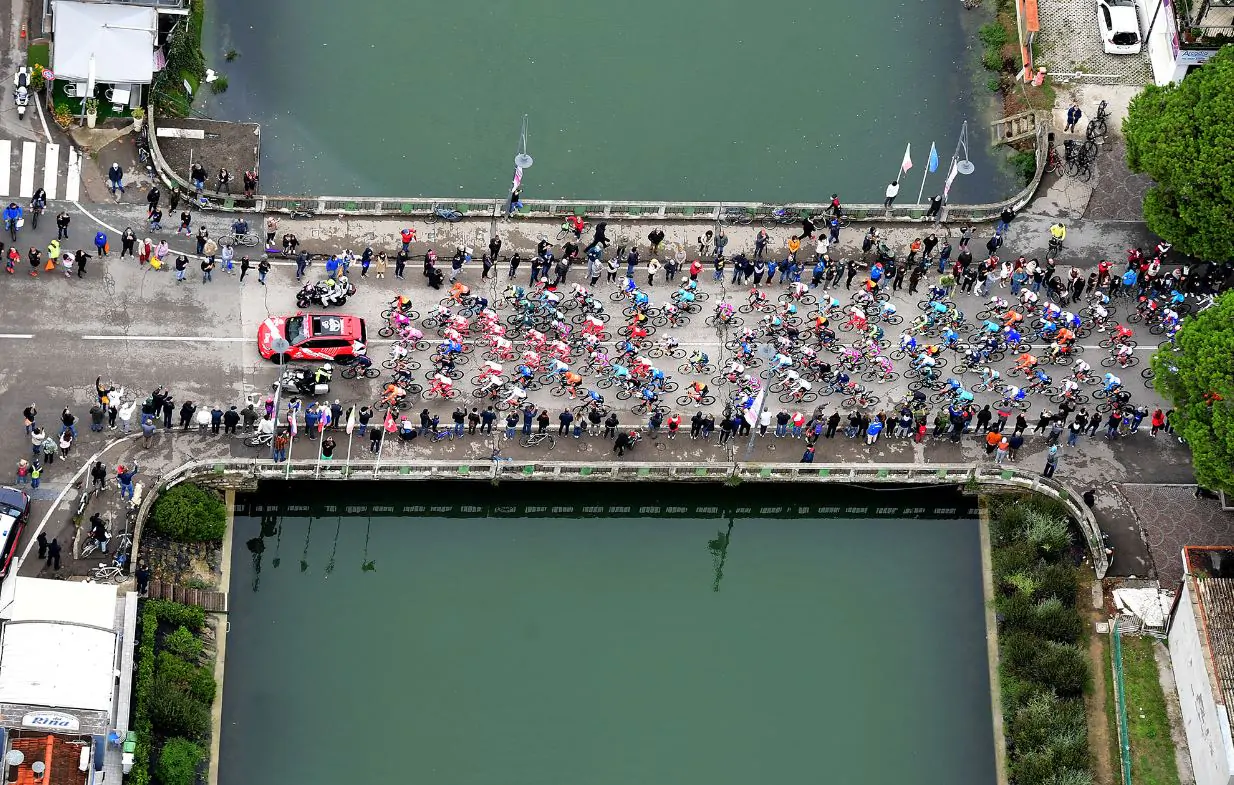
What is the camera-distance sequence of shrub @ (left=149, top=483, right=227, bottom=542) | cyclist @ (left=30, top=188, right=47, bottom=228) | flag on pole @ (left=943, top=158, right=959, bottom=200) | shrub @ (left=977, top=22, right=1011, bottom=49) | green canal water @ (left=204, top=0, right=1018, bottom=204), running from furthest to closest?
1. shrub @ (left=977, top=22, right=1011, bottom=49)
2. green canal water @ (left=204, top=0, right=1018, bottom=204)
3. flag on pole @ (left=943, top=158, right=959, bottom=200)
4. cyclist @ (left=30, top=188, right=47, bottom=228)
5. shrub @ (left=149, top=483, right=227, bottom=542)

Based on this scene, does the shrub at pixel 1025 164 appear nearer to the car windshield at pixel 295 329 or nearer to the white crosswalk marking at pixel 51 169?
the car windshield at pixel 295 329

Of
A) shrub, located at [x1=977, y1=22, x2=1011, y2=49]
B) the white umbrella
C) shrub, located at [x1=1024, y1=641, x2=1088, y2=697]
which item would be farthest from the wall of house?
the white umbrella

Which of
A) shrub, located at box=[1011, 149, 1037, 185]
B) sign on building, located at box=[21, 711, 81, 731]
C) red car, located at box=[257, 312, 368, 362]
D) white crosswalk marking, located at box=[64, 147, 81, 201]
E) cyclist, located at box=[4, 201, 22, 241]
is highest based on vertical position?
shrub, located at box=[1011, 149, 1037, 185]

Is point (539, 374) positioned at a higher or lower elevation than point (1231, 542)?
higher

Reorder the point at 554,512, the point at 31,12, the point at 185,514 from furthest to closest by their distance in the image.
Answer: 1. the point at 31,12
2. the point at 554,512
3. the point at 185,514

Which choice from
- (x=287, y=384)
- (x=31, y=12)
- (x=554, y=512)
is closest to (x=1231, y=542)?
(x=554, y=512)

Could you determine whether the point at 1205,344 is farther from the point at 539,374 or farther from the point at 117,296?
the point at 117,296

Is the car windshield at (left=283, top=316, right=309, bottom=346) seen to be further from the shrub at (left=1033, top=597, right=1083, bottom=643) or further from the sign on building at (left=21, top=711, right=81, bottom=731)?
the shrub at (left=1033, top=597, right=1083, bottom=643)

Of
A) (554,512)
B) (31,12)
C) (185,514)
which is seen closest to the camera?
→ (185,514)
